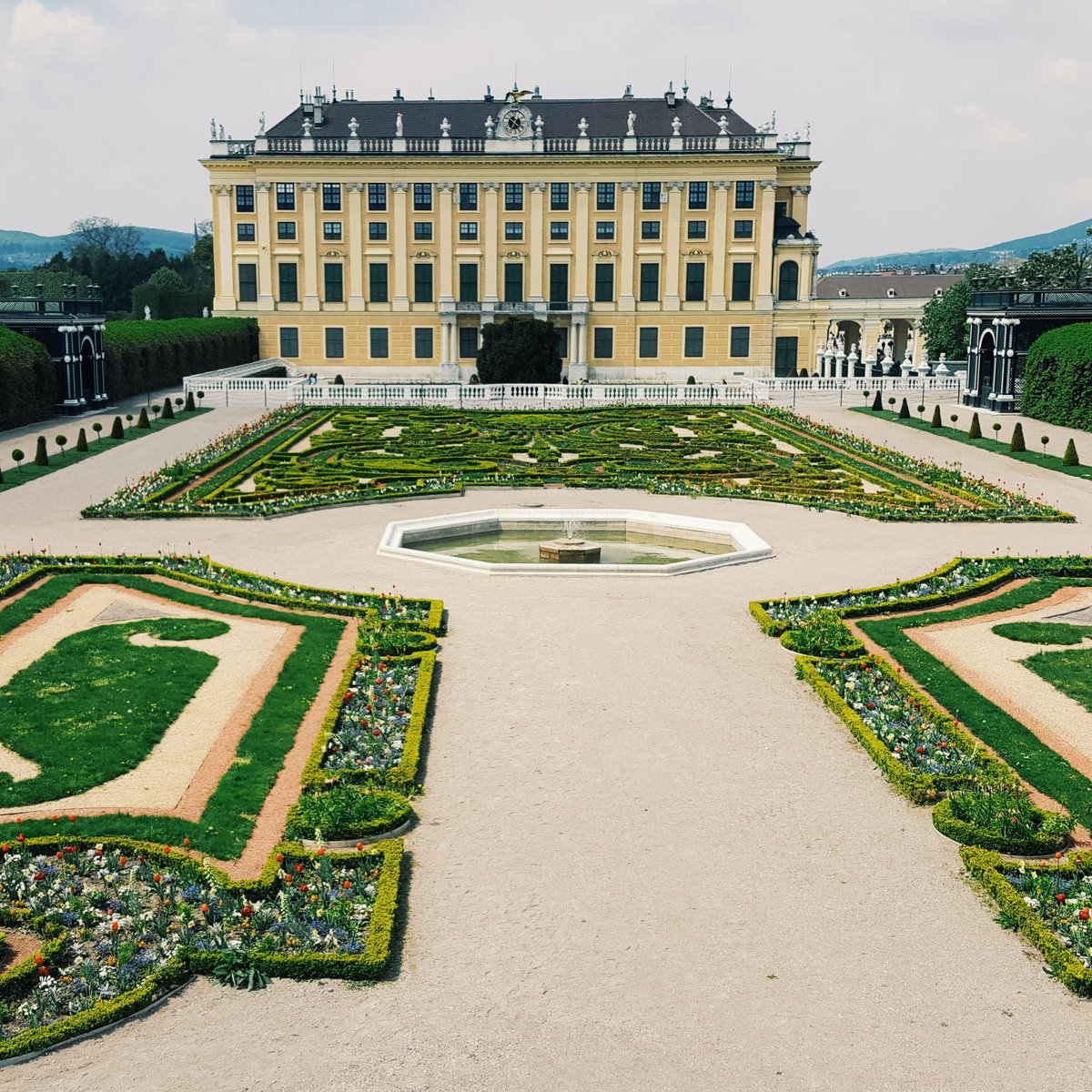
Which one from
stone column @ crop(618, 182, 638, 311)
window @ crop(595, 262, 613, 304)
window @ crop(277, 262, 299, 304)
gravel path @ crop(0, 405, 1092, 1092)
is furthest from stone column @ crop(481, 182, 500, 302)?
A: gravel path @ crop(0, 405, 1092, 1092)

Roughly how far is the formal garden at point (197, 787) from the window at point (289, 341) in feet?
193

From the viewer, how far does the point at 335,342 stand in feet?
262

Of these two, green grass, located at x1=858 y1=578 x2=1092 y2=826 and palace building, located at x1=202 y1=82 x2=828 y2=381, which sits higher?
palace building, located at x1=202 y1=82 x2=828 y2=381

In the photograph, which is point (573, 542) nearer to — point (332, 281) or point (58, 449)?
point (58, 449)

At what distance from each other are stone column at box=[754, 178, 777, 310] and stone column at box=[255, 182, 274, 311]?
29.8 meters

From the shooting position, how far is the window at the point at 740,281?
79.2m

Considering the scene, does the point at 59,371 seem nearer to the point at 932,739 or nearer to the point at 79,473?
the point at 79,473

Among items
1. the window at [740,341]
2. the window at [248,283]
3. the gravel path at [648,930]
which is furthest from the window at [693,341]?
the gravel path at [648,930]

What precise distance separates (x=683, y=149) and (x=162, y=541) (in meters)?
58.1

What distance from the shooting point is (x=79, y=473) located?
119 ft

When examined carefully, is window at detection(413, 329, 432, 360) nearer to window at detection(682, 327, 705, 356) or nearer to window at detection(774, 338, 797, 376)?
window at detection(682, 327, 705, 356)

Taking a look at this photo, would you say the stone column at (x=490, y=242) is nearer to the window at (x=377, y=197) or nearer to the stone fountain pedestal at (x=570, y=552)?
the window at (x=377, y=197)

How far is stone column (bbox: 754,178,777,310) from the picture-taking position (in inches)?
Answer: 3073

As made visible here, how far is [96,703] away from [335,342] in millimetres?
65696
